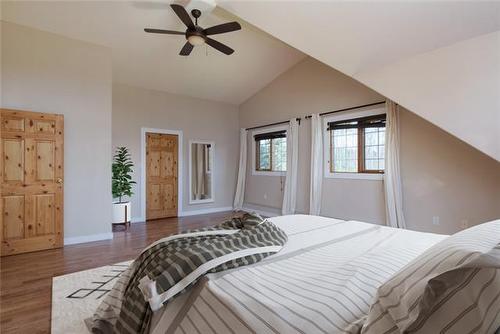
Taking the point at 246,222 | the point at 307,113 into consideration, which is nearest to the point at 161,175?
the point at 307,113

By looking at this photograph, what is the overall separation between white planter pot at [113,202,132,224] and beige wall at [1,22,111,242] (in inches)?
24.3

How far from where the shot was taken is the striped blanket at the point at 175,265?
41.5 inches

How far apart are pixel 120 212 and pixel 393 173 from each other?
15.7 ft

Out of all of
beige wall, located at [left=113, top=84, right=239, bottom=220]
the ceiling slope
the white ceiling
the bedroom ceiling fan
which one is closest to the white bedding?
the ceiling slope

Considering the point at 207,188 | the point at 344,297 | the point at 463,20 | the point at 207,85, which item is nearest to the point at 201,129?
the point at 207,85

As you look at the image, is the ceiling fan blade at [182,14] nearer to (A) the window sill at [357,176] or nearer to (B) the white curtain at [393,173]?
(B) the white curtain at [393,173]

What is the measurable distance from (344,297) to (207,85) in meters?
5.69

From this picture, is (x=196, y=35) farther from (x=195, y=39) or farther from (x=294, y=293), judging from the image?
(x=294, y=293)

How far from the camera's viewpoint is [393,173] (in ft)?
12.9

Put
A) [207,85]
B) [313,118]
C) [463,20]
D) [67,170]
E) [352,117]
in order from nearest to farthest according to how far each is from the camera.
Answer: [463,20] → [67,170] → [352,117] → [313,118] → [207,85]

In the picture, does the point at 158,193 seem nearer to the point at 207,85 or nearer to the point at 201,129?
the point at 201,129

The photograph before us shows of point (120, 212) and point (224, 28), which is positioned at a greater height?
point (224, 28)

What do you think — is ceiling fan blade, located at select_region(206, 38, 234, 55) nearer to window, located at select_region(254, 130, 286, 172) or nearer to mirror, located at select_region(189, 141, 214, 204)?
window, located at select_region(254, 130, 286, 172)

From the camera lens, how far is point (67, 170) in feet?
12.4
